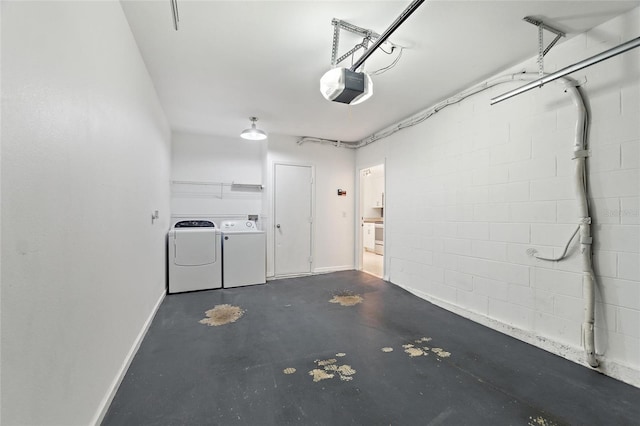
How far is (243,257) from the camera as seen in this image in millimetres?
4242

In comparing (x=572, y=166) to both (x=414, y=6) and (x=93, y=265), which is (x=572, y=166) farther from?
(x=93, y=265)

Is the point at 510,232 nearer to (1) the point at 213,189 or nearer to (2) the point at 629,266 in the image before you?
(2) the point at 629,266

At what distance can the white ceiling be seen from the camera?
1.82m

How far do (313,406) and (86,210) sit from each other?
1.69 metres

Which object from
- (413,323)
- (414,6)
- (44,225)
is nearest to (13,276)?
(44,225)

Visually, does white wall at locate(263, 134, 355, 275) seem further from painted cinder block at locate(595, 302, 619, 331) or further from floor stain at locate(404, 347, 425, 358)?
painted cinder block at locate(595, 302, 619, 331)

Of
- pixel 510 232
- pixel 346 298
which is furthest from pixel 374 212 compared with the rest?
pixel 510 232

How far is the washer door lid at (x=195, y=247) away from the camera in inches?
151

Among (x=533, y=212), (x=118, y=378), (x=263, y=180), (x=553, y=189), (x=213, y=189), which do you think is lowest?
(x=118, y=378)

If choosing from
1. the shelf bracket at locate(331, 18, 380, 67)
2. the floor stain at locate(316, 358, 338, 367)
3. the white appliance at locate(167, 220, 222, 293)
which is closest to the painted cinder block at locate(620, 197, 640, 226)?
the shelf bracket at locate(331, 18, 380, 67)

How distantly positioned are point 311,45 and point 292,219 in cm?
312

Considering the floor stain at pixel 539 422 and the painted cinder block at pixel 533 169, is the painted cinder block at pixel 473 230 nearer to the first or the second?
the painted cinder block at pixel 533 169

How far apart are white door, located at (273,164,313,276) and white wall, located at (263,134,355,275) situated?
12 cm

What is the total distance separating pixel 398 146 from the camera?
13.5ft
